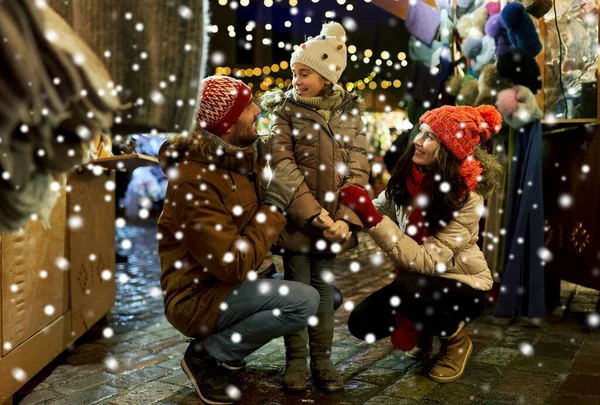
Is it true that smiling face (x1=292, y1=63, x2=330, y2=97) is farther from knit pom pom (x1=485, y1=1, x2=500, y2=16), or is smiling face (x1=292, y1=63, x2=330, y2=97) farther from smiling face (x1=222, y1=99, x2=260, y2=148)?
knit pom pom (x1=485, y1=1, x2=500, y2=16)

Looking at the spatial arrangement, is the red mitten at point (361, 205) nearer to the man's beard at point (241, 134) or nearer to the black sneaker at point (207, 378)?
the man's beard at point (241, 134)

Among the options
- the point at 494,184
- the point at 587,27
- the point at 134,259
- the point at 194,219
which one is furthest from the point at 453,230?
the point at 134,259

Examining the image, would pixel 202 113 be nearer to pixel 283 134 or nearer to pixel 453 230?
pixel 283 134

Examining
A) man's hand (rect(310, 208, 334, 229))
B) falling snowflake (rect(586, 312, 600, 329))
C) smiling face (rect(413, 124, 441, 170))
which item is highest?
smiling face (rect(413, 124, 441, 170))

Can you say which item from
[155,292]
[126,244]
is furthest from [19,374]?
[126,244]

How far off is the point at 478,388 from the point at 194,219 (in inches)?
61.7

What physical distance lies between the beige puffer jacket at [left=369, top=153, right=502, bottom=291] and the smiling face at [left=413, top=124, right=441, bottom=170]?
27cm

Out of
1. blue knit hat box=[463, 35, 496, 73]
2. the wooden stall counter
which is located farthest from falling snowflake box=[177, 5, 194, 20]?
blue knit hat box=[463, 35, 496, 73]

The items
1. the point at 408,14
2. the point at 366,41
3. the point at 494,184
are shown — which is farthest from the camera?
the point at 366,41

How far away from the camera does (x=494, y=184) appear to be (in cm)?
317

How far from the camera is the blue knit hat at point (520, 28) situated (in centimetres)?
379

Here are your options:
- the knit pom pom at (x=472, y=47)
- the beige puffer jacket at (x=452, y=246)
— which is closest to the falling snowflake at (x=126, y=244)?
the knit pom pom at (x=472, y=47)

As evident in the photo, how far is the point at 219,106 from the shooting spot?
2602mm

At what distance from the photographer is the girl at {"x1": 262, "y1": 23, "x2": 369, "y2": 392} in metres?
2.92
